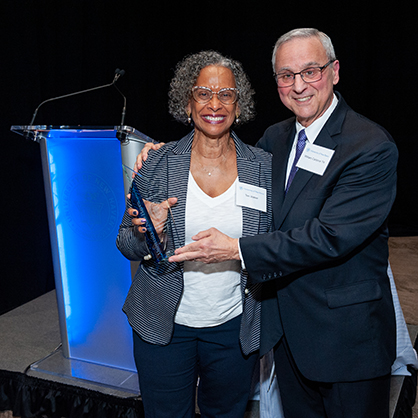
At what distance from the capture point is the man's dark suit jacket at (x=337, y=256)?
1.39 meters

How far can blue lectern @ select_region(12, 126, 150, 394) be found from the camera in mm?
2180

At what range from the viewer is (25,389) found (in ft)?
7.95

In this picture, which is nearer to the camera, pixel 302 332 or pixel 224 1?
pixel 302 332

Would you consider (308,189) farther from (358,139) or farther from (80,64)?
(80,64)

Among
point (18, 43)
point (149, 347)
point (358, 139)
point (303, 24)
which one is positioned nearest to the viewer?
point (358, 139)

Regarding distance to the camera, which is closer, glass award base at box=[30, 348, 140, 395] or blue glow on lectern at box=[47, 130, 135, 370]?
blue glow on lectern at box=[47, 130, 135, 370]

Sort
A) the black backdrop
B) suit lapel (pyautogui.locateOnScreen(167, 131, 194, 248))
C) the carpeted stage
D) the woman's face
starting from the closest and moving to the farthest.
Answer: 1. suit lapel (pyautogui.locateOnScreen(167, 131, 194, 248))
2. the woman's face
3. the carpeted stage
4. the black backdrop

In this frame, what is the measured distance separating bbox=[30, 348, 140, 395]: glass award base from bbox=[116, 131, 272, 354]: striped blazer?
0.91 m

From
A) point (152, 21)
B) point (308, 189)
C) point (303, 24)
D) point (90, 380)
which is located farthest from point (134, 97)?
point (308, 189)

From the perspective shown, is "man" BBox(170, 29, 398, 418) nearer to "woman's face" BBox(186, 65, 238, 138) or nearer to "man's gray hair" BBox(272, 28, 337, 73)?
"man's gray hair" BBox(272, 28, 337, 73)

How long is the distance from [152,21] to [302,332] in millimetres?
4475

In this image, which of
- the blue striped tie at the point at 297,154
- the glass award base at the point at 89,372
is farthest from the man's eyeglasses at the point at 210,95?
the glass award base at the point at 89,372

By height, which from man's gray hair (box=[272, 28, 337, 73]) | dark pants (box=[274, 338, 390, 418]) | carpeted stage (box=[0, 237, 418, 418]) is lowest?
carpeted stage (box=[0, 237, 418, 418])

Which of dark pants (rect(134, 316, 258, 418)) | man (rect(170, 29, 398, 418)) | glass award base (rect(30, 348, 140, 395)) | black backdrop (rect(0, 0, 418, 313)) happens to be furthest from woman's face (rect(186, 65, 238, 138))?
black backdrop (rect(0, 0, 418, 313))
